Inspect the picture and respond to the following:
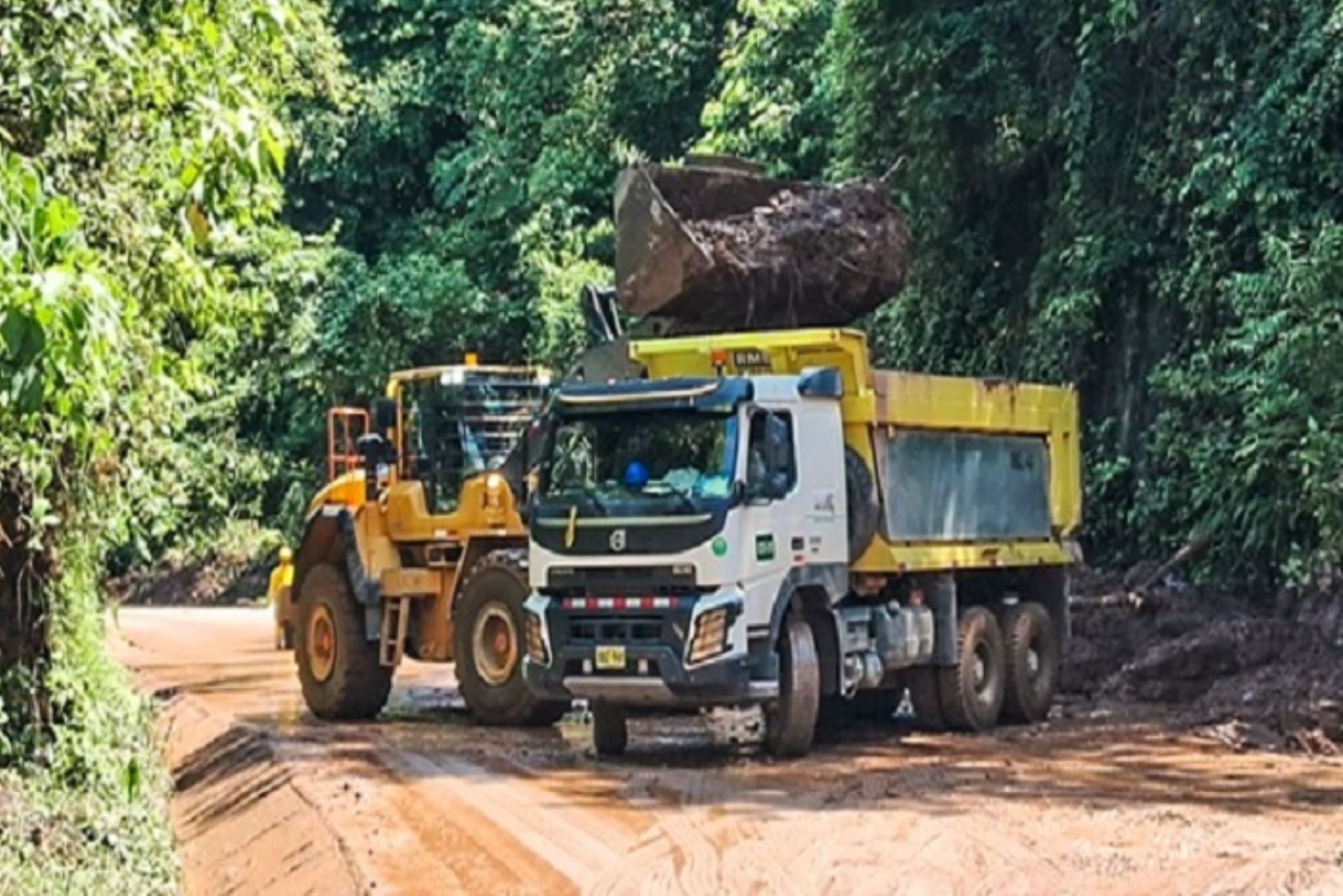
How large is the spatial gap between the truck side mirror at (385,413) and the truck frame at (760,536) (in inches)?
127

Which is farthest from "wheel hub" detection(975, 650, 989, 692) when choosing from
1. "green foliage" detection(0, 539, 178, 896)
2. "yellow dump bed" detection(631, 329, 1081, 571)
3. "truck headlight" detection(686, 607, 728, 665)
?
"green foliage" detection(0, 539, 178, 896)

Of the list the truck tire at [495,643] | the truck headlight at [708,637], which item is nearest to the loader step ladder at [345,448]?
the truck tire at [495,643]

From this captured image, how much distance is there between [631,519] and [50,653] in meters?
4.01

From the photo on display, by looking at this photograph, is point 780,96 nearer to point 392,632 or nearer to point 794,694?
point 392,632

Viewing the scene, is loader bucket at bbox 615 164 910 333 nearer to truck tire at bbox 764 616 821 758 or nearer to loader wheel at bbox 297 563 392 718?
truck tire at bbox 764 616 821 758

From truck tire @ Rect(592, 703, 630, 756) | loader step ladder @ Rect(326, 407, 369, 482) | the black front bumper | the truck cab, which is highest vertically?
loader step ladder @ Rect(326, 407, 369, 482)

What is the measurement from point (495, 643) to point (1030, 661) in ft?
15.5

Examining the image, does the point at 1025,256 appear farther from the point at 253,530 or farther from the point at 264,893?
the point at 253,530

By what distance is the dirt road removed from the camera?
401 inches

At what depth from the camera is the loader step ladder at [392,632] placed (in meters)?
17.6

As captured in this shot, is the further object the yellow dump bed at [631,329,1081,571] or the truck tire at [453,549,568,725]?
the truck tire at [453,549,568,725]

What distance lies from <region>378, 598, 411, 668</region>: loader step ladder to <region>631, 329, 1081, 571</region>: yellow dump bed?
11.8 ft

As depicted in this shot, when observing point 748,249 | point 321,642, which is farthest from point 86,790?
point 748,249

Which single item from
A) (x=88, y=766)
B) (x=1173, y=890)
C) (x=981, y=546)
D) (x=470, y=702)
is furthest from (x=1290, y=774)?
(x=88, y=766)
